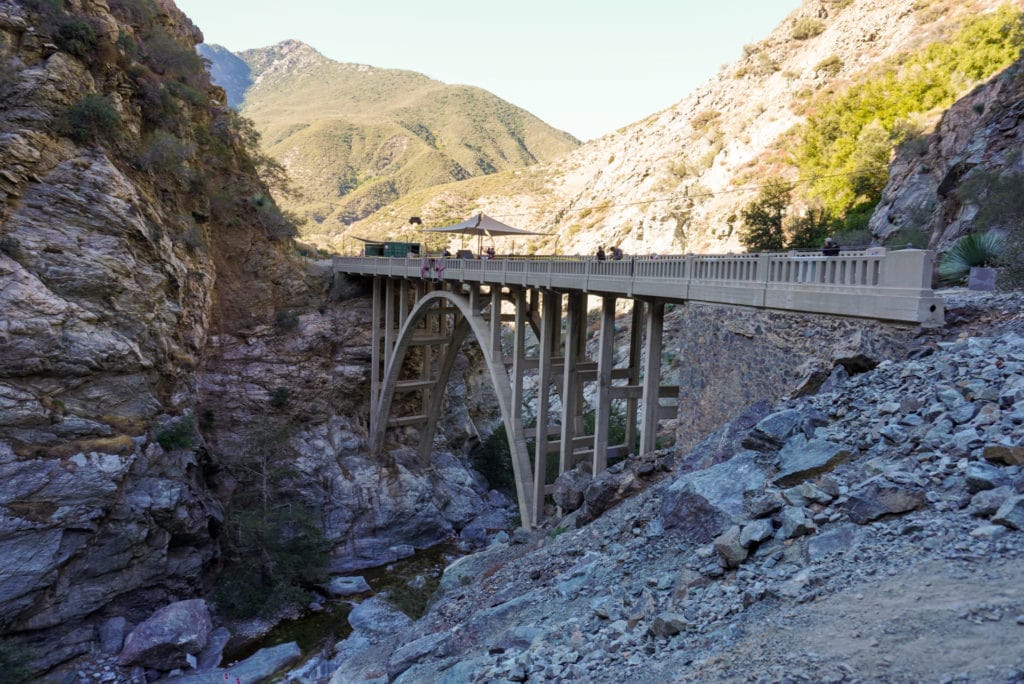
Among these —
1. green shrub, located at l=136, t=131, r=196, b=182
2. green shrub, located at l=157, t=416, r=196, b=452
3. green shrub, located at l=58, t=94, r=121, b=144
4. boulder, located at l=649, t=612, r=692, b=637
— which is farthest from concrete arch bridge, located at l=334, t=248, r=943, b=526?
green shrub, located at l=58, t=94, r=121, b=144

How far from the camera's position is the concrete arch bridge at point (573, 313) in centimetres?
788

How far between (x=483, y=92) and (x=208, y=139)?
132m

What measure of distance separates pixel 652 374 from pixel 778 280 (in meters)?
3.25

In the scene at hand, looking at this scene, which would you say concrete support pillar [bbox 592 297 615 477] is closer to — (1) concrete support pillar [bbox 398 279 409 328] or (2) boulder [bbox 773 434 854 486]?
(2) boulder [bbox 773 434 854 486]

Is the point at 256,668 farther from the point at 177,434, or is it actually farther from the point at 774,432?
the point at 774,432

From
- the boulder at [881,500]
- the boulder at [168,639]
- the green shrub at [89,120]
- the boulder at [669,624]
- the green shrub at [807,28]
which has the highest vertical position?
the green shrub at [807,28]

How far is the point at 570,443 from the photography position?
1473 cm

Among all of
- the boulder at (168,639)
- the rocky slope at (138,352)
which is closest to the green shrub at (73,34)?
Result: the rocky slope at (138,352)

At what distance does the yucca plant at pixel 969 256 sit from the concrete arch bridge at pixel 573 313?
5238mm

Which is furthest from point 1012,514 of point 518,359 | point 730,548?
point 518,359

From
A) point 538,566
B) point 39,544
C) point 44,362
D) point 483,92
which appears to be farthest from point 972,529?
point 483,92

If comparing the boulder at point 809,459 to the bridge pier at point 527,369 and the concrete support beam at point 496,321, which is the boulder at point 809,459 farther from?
the concrete support beam at point 496,321

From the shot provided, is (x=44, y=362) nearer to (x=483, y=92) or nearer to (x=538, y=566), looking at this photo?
(x=538, y=566)

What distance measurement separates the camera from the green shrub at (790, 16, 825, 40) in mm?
59219
